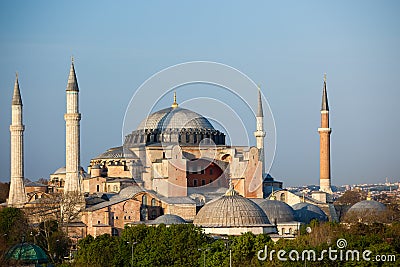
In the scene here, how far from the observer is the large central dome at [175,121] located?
192 ft

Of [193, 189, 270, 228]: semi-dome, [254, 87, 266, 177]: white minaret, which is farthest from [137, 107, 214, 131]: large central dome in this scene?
[193, 189, 270, 228]: semi-dome

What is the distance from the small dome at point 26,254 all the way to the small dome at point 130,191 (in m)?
14.5

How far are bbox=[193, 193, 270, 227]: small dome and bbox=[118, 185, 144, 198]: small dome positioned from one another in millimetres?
6372

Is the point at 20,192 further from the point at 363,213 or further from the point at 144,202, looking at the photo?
the point at 363,213

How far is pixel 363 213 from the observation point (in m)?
57.4

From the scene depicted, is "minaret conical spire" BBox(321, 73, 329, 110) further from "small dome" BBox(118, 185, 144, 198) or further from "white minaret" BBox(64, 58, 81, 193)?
"white minaret" BBox(64, 58, 81, 193)

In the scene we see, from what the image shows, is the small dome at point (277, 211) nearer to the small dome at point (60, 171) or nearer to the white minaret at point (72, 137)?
the white minaret at point (72, 137)

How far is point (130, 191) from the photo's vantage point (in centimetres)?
5434

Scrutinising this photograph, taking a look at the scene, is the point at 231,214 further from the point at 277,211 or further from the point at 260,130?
the point at 260,130

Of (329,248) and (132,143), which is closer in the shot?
(329,248)

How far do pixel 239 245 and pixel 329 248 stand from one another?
282cm

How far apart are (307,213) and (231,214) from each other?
27.8 ft

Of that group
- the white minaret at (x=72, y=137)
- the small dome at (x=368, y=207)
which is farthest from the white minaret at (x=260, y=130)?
the white minaret at (x=72, y=137)

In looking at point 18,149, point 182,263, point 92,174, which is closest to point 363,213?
point 92,174
